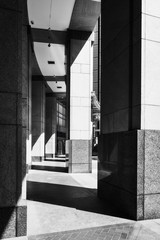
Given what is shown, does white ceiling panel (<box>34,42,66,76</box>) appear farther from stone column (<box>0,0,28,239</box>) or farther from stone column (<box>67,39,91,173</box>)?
stone column (<box>0,0,28,239</box>)

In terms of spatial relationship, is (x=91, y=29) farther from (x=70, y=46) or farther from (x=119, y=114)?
(x=119, y=114)

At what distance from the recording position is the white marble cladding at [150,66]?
5.74m

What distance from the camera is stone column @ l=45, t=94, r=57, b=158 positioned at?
95.0ft

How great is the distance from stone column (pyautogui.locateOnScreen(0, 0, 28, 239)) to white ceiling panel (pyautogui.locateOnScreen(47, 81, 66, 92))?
2034 centimetres

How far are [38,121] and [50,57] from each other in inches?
290

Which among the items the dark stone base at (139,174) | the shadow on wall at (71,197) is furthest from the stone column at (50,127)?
the dark stone base at (139,174)

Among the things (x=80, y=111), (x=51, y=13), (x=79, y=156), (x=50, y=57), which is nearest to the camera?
(x=51, y=13)

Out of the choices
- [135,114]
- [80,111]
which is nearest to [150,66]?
[135,114]

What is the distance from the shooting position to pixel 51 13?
40.9ft

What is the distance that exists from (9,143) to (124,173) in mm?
3314

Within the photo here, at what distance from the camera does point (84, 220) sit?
5.46 metres

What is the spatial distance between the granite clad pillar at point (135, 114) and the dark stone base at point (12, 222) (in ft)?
9.15

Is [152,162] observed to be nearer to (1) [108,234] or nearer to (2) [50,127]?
(1) [108,234]

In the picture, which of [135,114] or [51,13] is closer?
[135,114]
